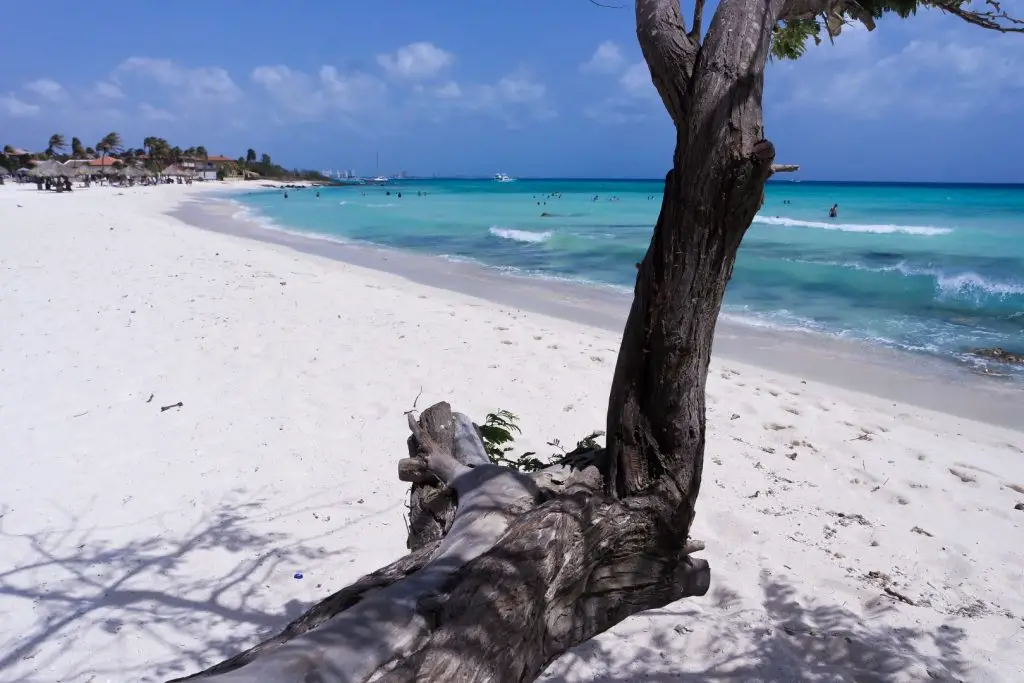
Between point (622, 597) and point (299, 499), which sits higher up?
point (622, 597)

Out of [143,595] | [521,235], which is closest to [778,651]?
[143,595]

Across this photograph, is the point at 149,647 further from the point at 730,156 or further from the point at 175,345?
the point at 175,345

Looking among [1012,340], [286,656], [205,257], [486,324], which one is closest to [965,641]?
[286,656]

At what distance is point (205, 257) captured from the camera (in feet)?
37.5

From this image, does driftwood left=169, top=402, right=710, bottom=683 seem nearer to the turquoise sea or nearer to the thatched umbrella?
the turquoise sea

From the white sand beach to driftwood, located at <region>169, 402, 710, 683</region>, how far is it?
83 centimetres

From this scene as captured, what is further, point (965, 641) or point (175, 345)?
point (175, 345)

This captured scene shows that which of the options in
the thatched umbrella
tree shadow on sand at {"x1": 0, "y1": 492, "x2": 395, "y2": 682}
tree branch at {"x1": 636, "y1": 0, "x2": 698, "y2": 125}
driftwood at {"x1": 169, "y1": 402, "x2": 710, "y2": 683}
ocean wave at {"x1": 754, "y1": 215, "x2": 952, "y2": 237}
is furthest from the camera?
the thatched umbrella

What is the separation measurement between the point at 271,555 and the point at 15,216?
1807 centimetres

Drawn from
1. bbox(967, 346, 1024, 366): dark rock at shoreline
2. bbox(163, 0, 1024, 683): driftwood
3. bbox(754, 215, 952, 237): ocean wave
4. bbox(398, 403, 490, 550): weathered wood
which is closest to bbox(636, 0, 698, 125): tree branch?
bbox(163, 0, 1024, 683): driftwood

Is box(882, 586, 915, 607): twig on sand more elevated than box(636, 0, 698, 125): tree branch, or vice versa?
box(636, 0, 698, 125): tree branch

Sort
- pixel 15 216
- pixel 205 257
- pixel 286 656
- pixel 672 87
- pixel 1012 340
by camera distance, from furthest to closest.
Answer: pixel 15 216
pixel 205 257
pixel 1012 340
pixel 672 87
pixel 286 656

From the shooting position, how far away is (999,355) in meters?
8.42

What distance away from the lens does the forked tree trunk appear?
1436mm
